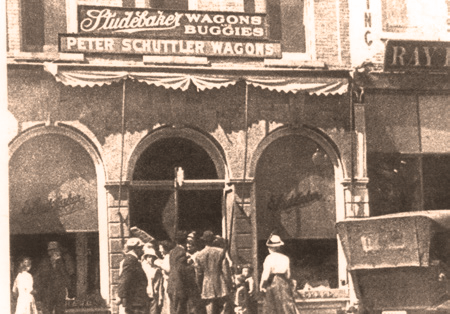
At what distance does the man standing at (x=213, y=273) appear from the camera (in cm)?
1492

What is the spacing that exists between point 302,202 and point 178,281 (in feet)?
15.6

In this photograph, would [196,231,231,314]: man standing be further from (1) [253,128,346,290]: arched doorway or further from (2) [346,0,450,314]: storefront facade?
(2) [346,0,450,314]: storefront facade

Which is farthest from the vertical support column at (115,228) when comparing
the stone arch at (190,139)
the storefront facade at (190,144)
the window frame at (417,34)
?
the window frame at (417,34)

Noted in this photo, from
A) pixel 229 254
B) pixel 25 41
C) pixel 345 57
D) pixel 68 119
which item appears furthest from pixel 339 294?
pixel 25 41

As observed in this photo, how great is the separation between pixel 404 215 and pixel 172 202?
5244 millimetres

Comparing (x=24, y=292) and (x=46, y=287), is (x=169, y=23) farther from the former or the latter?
(x=24, y=292)

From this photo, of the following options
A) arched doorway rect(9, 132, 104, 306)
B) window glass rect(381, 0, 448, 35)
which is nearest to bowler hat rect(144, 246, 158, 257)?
arched doorway rect(9, 132, 104, 306)

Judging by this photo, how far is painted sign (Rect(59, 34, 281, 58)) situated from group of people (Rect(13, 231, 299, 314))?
3.69m

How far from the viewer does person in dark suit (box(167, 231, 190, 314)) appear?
47.3 ft

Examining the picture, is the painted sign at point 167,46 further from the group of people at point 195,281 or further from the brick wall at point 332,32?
the group of people at point 195,281

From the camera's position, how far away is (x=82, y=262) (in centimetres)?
1712

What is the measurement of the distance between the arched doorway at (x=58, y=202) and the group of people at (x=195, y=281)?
1155mm

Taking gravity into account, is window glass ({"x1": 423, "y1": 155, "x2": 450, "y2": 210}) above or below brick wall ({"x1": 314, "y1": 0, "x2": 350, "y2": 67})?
below

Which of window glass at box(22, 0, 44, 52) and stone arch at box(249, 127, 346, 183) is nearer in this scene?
window glass at box(22, 0, 44, 52)
